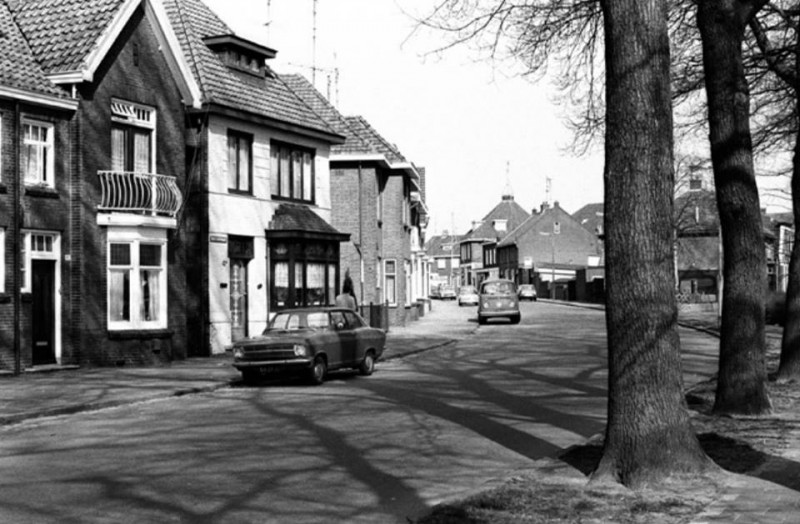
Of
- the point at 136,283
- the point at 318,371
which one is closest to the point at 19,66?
the point at 136,283

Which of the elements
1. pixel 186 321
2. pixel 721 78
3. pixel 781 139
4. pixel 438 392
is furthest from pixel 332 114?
pixel 721 78

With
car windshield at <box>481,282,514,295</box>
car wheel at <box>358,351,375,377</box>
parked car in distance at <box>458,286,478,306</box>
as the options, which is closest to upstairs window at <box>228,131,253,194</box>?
car wheel at <box>358,351,375,377</box>

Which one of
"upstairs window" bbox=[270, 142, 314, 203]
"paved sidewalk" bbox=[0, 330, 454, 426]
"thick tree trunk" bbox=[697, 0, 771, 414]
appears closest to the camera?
"thick tree trunk" bbox=[697, 0, 771, 414]

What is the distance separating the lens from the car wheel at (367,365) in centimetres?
2128

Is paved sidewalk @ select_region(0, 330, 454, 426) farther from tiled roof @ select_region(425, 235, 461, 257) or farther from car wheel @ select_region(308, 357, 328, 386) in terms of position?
tiled roof @ select_region(425, 235, 461, 257)

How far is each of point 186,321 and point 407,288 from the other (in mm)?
23702

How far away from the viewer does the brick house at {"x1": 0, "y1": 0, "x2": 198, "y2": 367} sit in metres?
22.0

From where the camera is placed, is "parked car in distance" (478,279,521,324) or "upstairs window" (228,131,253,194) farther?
"parked car in distance" (478,279,521,324)

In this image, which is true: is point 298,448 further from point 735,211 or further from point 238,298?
point 238,298

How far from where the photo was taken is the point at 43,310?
72.4ft

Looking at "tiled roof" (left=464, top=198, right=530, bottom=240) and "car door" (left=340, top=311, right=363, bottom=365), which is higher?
"tiled roof" (left=464, top=198, right=530, bottom=240)

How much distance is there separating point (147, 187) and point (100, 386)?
6.94 m

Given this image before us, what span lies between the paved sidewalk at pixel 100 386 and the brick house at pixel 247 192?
3136mm

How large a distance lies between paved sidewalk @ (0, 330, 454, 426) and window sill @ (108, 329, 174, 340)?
0.80 meters
